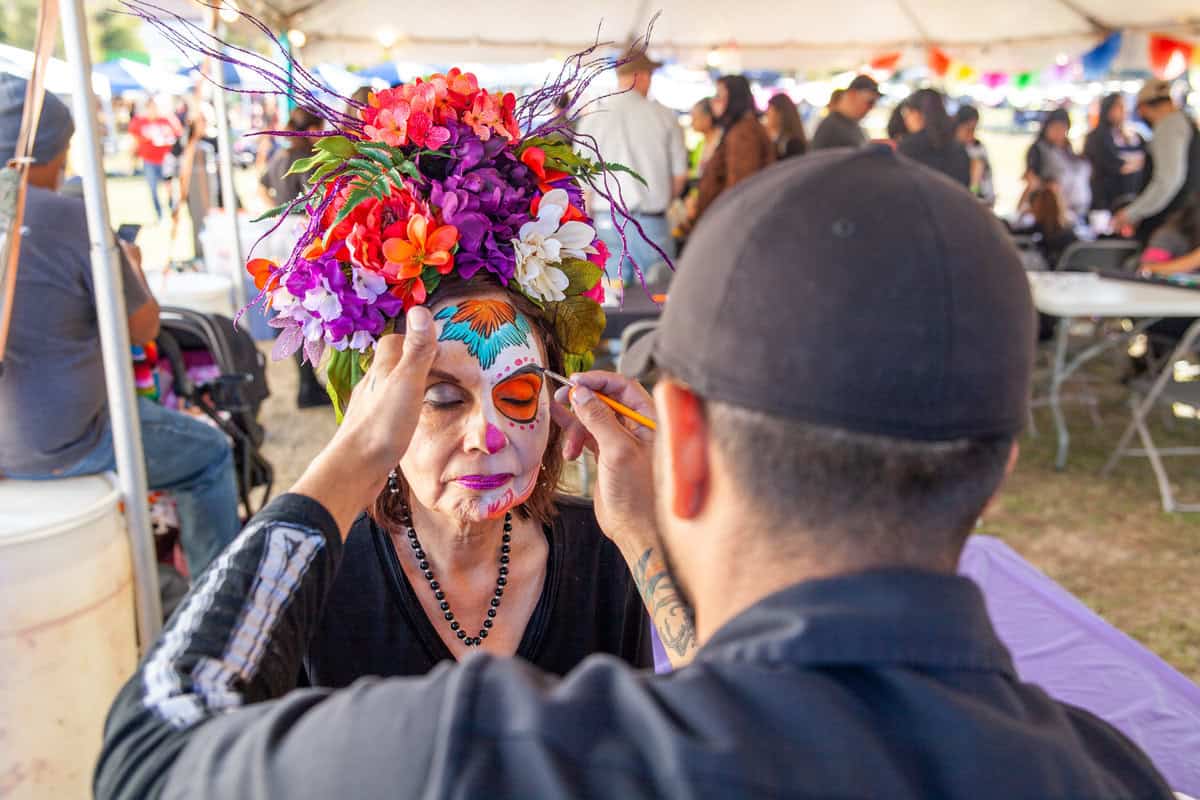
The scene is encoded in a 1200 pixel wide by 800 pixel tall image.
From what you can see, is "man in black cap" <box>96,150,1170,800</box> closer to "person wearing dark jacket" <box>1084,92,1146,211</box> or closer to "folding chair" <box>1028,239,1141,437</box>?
"folding chair" <box>1028,239,1141,437</box>

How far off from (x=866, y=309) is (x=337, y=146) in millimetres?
1131

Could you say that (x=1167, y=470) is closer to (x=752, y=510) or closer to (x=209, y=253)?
(x=752, y=510)

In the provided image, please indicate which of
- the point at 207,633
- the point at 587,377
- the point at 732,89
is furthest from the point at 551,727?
the point at 732,89

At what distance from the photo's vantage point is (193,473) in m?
3.10

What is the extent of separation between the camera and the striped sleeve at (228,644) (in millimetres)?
806

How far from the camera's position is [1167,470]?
16.8 feet

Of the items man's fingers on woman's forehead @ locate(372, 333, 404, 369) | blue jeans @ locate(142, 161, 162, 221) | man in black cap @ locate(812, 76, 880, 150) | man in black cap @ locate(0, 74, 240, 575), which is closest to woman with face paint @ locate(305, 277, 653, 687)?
man's fingers on woman's forehead @ locate(372, 333, 404, 369)

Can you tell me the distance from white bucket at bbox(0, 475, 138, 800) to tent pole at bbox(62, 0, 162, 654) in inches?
2.7

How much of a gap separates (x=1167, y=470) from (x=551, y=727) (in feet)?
17.8

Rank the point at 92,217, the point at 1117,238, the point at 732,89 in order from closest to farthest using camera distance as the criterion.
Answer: the point at 92,217 < the point at 732,89 < the point at 1117,238

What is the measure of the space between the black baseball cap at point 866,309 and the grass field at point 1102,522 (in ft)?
7.54

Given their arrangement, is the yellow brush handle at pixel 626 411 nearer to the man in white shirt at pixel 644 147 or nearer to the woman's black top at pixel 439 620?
the woman's black top at pixel 439 620

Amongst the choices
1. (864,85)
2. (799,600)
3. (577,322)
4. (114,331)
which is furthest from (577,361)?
(864,85)

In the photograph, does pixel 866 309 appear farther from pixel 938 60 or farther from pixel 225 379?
pixel 938 60
